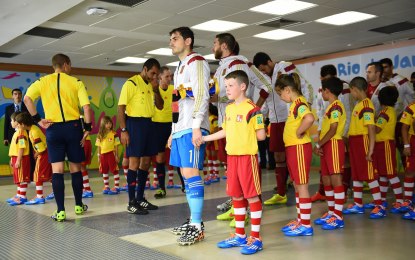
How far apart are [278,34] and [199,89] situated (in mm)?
6413


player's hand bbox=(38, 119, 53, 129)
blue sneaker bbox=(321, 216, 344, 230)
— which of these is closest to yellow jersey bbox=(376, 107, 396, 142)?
blue sneaker bbox=(321, 216, 344, 230)

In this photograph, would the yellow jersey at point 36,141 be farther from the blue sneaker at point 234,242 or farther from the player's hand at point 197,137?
the blue sneaker at point 234,242

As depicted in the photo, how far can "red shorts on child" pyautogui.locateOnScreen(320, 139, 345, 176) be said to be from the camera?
13.9 feet

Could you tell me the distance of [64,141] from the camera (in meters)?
4.63

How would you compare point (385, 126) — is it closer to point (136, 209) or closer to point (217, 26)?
point (136, 209)

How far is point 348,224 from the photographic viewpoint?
167 inches

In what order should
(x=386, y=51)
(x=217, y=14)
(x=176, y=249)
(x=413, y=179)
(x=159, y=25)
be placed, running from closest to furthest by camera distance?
(x=176, y=249) → (x=413, y=179) → (x=217, y=14) → (x=159, y=25) → (x=386, y=51)

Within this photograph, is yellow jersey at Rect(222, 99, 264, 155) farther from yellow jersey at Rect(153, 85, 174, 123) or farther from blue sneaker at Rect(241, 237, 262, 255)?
yellow jersey at Rect(153, 85, 174, 123)

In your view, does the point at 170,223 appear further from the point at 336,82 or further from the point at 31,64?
the point at 31,64

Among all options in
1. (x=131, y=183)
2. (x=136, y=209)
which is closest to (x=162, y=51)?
(x=131, y=183)

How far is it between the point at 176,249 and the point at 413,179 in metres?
2.93

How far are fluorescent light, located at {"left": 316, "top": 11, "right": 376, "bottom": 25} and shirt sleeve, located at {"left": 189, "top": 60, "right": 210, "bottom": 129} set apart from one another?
524 centimetres

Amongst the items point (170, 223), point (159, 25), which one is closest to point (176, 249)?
point (170, 223)

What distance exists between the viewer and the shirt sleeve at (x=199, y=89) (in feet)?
11.3
